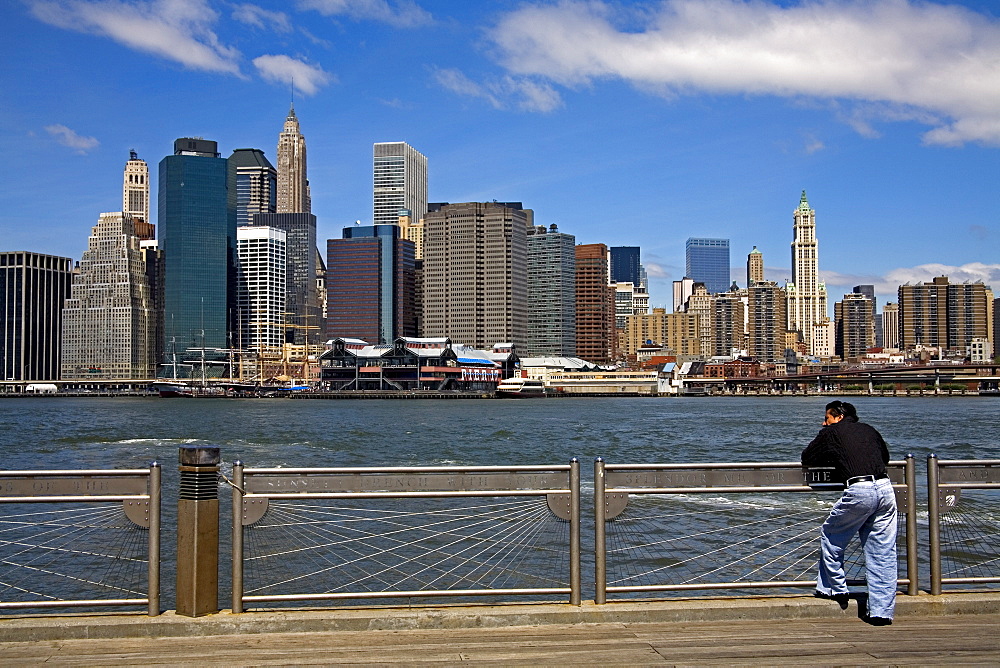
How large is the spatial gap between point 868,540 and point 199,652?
516cm

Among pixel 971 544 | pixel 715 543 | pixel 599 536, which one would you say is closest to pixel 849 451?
pixel 599 536

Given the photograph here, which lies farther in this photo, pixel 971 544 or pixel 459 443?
pixel 459 443

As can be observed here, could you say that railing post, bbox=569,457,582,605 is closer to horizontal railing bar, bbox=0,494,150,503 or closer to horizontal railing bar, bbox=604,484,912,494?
horizontal railing bar, bbox=604,484,912,494

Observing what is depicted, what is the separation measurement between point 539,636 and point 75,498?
11.7 ft

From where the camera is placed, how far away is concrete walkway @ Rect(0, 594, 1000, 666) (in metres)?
6.90

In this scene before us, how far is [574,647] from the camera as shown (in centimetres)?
716

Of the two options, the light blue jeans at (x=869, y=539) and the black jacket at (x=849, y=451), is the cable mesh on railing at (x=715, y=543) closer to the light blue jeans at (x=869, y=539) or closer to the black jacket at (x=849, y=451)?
the light blue jeans at (x=869, y=539)

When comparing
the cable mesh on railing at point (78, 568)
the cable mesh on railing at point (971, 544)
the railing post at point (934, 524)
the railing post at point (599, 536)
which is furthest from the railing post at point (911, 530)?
the cable mesh on railing at point (78, 568)

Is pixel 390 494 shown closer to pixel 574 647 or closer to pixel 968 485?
pixel 574 647

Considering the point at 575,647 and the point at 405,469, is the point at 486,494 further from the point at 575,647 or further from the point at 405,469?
the point at 575,647

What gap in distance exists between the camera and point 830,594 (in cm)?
813

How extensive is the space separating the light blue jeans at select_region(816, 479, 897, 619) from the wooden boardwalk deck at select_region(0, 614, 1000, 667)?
28 centimetres

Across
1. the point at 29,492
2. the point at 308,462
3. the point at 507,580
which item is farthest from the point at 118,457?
the point at 29,492

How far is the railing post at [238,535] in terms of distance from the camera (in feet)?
24.7
